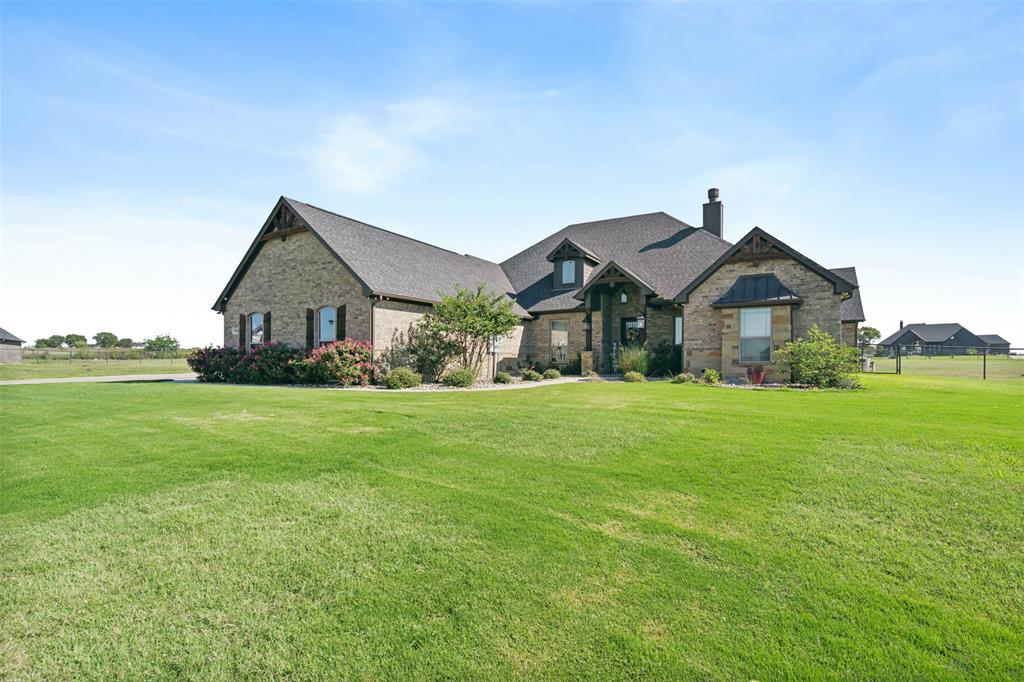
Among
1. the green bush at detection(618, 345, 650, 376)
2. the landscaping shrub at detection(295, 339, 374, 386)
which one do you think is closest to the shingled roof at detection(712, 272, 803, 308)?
the green bush at detection(618, 345, 650, 376)

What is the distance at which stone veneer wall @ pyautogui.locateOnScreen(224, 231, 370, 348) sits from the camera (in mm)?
19750

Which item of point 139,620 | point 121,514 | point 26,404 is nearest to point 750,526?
point 139,620

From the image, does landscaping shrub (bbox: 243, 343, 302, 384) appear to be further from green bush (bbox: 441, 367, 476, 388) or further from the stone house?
green bush (bbox: 441, 367, 476, 388)

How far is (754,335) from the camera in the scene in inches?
728

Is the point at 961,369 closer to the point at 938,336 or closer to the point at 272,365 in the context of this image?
the point at 272,365

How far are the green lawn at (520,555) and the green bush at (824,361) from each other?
27.9 feet

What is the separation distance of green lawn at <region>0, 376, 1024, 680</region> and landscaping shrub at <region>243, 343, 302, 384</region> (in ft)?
39.1

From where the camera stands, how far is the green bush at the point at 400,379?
17344mm

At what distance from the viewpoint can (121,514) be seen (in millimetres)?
4602

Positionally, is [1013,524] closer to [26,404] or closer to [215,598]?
[215,598]

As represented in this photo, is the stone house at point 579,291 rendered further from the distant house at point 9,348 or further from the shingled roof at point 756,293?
the distant house at point 9,348

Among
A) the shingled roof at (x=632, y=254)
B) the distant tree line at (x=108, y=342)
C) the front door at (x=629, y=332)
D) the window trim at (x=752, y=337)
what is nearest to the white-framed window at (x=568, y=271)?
the shingled roof at (x=632, y=254)

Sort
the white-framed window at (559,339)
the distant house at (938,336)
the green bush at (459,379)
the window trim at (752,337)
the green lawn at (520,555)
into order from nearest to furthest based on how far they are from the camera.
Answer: the green lawn at (520,555) → the window trim at (752,337) → the green bush at (459,379) → the white-framed window at (559,339) → the distant house at (938,336)

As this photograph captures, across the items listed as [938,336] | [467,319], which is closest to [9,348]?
[467,319]
